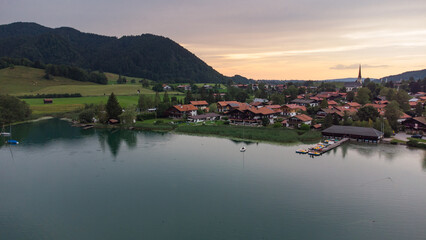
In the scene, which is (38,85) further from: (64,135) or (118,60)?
(118,60)

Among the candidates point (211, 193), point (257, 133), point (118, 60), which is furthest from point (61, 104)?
point (118, 60)

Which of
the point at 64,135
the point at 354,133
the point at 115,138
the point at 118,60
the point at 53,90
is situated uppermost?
the point at 118,60

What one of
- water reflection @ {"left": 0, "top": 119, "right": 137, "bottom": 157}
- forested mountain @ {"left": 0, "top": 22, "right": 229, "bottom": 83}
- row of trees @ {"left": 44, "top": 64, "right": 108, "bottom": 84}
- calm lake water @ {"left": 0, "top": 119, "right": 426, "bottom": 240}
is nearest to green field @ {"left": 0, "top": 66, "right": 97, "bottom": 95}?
row of trees @ {"left": 44, "top": 64, "right": 108, "bottom": 84}

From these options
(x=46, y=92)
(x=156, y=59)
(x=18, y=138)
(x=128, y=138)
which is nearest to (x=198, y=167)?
(x=128, y=138)

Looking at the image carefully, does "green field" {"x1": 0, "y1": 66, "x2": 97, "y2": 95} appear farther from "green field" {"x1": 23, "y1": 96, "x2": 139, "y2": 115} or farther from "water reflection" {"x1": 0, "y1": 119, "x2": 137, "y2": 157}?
"water reflection" {"x1": 0, "y1": 119, "x2": 137, "y2": 157}

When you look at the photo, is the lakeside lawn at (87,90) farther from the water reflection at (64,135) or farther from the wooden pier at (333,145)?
the wooden pier at (333,145)
